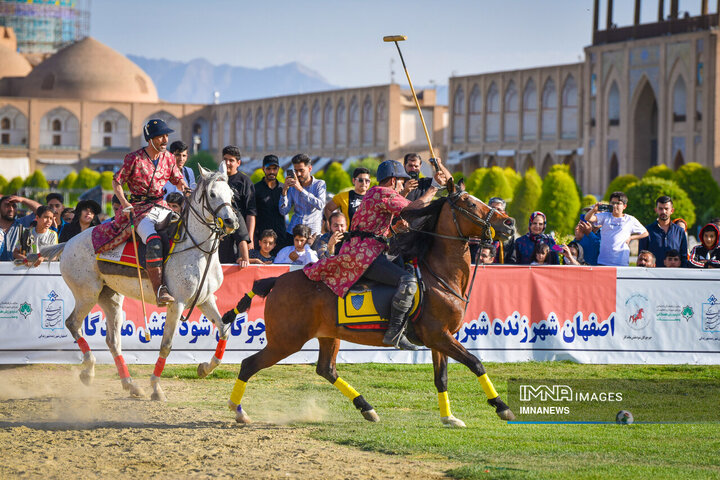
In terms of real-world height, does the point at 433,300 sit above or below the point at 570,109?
below

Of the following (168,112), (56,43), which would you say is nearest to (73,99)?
(168,112)

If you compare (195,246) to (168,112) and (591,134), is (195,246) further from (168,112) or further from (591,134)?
(168,112)

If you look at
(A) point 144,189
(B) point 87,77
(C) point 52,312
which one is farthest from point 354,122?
(A) point 144,189

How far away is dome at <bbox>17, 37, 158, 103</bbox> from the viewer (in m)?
105

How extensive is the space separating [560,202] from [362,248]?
91.6 ft

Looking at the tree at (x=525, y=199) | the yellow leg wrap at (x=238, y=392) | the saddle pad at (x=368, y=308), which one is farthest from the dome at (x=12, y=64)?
the saddle pad at (x=368, y=308)

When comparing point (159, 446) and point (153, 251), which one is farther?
point (153, 251)

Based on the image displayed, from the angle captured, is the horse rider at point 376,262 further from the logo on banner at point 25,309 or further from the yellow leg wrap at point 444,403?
the logo on banner at point 25,309

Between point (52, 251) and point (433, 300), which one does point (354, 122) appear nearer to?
point (52, 251)

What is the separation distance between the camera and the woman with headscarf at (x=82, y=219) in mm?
12102

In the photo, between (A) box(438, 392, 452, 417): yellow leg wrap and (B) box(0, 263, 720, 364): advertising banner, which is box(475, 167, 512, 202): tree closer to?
(B) box(0, 263, 720, 364): advertising banner

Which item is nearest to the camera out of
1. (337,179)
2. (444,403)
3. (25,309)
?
(444,403)

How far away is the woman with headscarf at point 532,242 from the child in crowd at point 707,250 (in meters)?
1.68

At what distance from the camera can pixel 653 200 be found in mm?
32281
